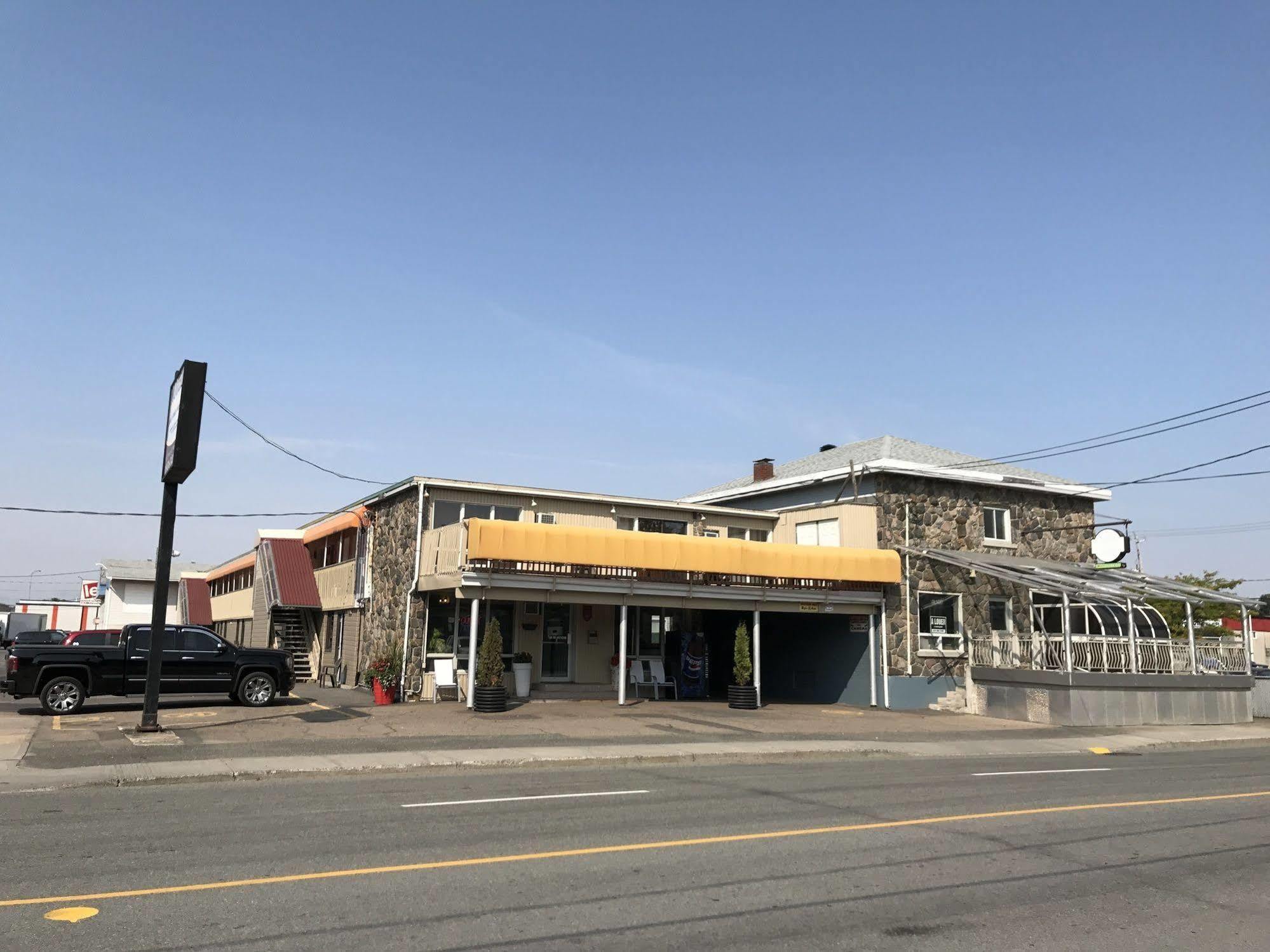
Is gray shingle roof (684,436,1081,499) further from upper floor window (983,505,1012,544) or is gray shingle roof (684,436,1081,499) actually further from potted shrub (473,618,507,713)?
potted shrub (473,618,507,713)

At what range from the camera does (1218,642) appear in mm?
29250

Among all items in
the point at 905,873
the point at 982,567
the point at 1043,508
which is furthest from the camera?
the point at 1043,508

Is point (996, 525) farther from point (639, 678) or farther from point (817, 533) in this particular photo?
point (639, 678)

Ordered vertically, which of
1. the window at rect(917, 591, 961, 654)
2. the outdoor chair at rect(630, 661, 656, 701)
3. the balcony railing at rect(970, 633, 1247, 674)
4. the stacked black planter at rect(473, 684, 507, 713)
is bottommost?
the stacked black planter at rect(473, 684, 507, 713)

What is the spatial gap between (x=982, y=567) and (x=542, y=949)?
930 inches

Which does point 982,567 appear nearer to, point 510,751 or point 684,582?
point 684,582

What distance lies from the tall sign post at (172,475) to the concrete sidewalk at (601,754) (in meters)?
3.67

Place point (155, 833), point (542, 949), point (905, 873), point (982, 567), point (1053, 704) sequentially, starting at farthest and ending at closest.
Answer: point (982, 567), point (1053, 704), point (155, 833), point (905, 873), point (542, 949)

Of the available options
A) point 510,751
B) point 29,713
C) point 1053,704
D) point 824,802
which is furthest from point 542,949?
point 1053,704

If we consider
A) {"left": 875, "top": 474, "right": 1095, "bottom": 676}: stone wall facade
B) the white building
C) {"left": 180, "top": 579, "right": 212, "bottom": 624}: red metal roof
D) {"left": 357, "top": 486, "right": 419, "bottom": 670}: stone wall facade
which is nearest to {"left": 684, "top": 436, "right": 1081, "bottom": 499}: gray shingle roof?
{"left": 875, "top": 474, "right": 1095, "bottom": 676}: stone wall facade

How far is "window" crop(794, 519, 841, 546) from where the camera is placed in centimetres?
3073

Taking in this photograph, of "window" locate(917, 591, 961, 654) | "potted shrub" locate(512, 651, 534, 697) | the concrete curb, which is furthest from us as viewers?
"window" locate(917, 591, 961, 654)

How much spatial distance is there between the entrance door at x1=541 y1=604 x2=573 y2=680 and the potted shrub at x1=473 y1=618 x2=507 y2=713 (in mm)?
4947

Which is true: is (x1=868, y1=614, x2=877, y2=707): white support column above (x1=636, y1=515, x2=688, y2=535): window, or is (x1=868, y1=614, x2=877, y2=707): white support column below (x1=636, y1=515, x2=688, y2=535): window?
below
